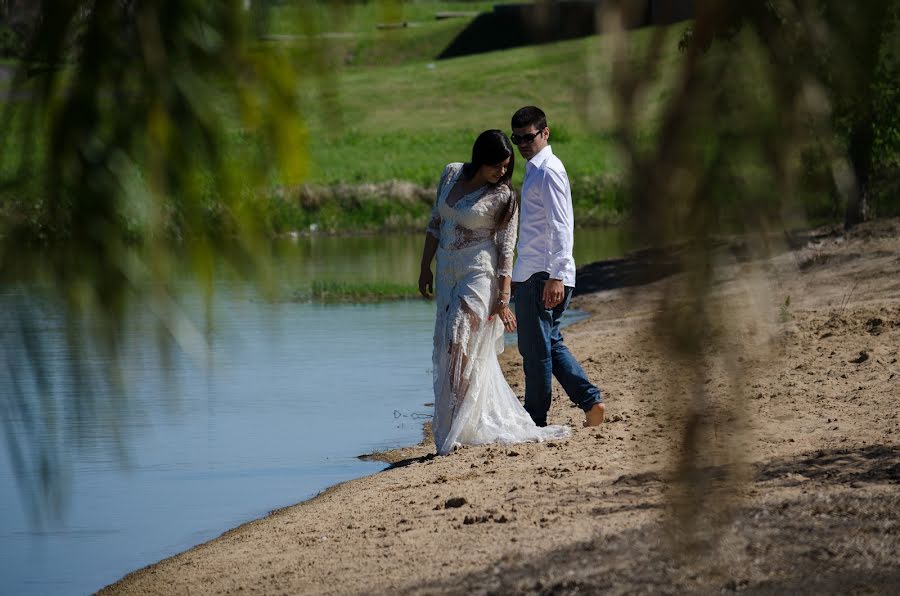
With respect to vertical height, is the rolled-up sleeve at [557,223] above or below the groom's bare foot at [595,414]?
above

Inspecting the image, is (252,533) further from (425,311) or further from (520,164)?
(520,164)

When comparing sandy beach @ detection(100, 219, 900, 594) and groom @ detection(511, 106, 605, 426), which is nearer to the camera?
sandy beach @ detection(100, 219, 900, 594)

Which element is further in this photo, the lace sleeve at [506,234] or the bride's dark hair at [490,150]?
the lace sleeve at [506,234]

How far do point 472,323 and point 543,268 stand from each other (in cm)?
49

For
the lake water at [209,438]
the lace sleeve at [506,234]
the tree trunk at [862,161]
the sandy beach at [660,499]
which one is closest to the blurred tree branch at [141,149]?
the lake water at [209,438]

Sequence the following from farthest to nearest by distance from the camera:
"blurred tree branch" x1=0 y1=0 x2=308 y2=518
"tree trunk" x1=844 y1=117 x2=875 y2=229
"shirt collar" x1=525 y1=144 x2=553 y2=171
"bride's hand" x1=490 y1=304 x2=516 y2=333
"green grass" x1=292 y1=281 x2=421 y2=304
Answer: "green grass" x1=292 y1=281 x2=421 y2=304
"tree trunk" x1=844 y1=117 x2=875 y2=229
"bride's hand" x1=490 y1=304 x2=516 y2=333
"shirt collar" x1=525 y1=144 x2=553 y2=171
"blurred tree branch" x1=0 y1=0 x2=308 y2=518

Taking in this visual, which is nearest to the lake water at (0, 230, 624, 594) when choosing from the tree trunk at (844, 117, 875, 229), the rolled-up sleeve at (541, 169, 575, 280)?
the rolled-up sleeve at (541, 169, 575, 280)

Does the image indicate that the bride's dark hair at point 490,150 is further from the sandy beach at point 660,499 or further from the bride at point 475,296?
the sandy beach at point 660,499

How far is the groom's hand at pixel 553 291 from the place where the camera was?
7.88m

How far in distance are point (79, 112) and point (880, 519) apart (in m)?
3.74

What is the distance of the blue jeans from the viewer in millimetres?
8102

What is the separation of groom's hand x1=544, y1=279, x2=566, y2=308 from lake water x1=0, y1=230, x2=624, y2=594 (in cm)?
155

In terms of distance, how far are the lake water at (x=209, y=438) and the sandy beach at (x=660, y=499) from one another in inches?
16.9

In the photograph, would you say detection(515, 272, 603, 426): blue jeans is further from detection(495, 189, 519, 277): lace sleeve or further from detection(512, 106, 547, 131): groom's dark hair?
detection(512, 106, 547, 131): groom's dark hair
